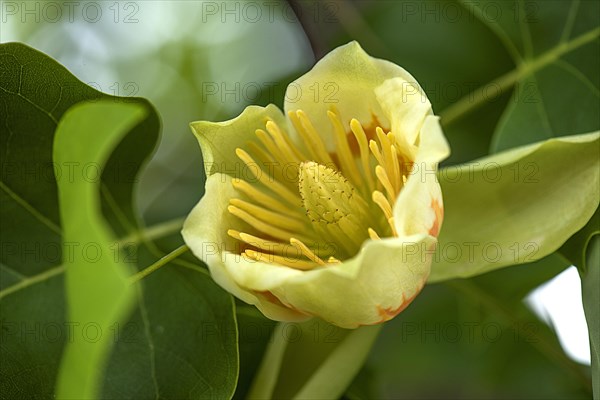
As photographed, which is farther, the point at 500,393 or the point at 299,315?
the point at 500,393

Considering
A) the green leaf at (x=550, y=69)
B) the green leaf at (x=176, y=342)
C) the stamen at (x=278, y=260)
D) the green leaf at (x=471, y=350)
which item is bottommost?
the green leaf at (x=471, y=350)

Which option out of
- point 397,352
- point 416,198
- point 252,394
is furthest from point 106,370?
point 397,352

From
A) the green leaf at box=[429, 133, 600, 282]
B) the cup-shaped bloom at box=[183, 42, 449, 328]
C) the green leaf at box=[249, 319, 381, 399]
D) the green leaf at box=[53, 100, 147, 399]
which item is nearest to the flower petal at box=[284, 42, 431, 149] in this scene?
the cup-shaped bloom at box=[183, 42, 449, 328]

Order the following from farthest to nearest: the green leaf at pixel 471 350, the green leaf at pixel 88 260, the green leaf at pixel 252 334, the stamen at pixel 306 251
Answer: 1. the green leaf at pixel 471 350
2. the green leaf at pixel 252 334
3. the stamen at pixel 306 251
4. the green leaf at pixel 88 260

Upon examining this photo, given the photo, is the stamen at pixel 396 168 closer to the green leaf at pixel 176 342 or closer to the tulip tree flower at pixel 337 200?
the tulip tree flower at pixel 337 200

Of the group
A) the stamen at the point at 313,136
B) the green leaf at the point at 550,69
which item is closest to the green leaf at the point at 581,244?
the green leaf at the point at 550,69

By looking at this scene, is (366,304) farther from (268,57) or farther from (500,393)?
(268,57)

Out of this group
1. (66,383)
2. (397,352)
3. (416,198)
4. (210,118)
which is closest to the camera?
(66,383)

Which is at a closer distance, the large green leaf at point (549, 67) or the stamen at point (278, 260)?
the stamen at point (278, 260)
